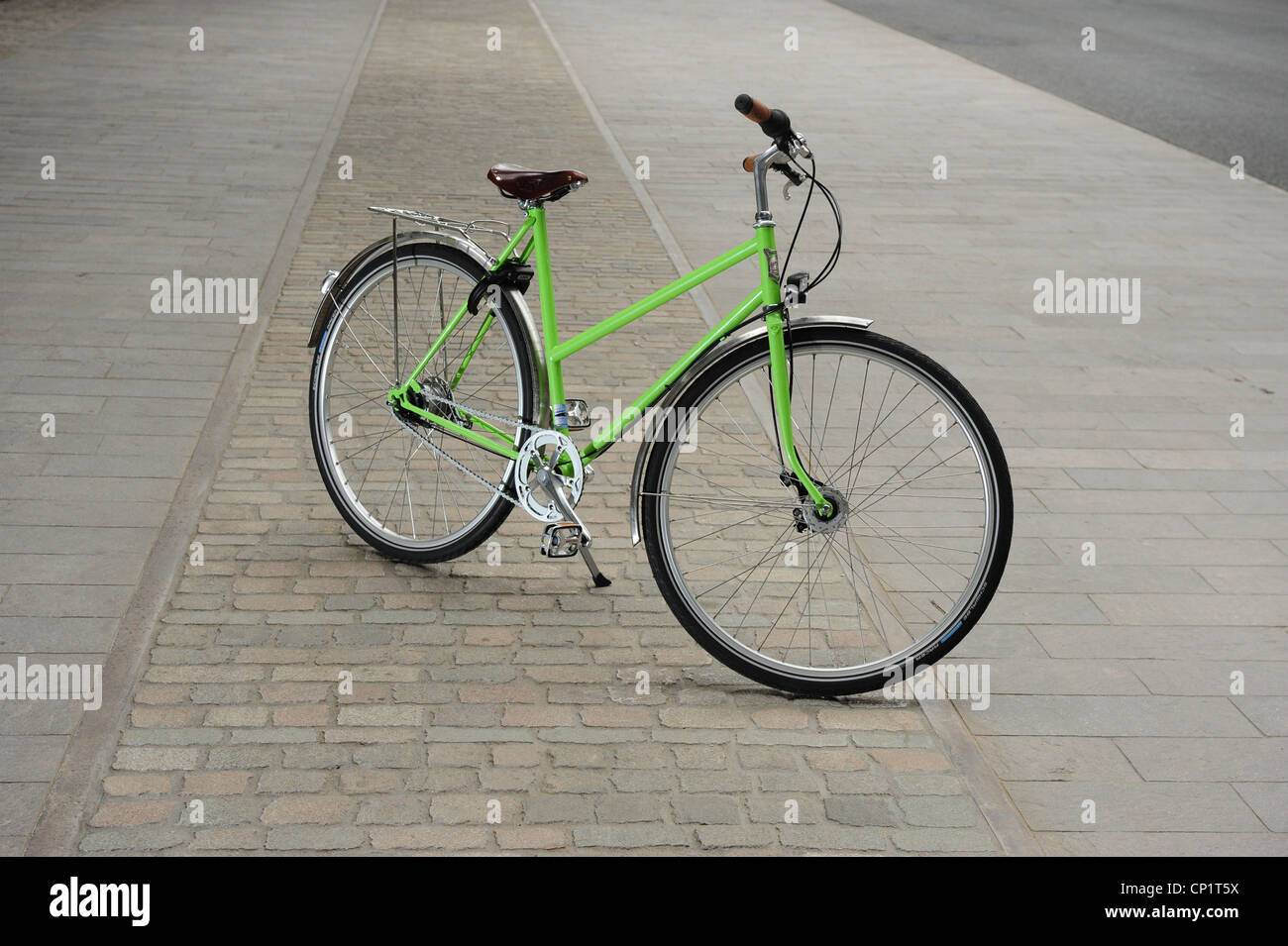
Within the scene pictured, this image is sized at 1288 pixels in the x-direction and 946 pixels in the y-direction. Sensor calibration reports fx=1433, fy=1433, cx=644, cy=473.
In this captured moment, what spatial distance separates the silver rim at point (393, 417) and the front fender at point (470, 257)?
0.05 meters

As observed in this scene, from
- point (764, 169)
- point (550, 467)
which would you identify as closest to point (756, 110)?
point (764, 169)

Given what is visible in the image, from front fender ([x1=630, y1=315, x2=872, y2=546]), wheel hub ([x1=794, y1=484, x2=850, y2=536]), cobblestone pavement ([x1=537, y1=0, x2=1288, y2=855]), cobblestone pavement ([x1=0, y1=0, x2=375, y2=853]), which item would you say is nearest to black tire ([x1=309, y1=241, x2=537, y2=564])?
front fender ([x1=630, y1=315, x2=872, y2=546])

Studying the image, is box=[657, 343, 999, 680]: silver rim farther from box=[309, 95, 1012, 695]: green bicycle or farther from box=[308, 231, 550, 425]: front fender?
box=[308, 231, 550, 425]: front fender

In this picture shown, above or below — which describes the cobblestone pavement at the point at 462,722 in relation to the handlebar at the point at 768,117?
below

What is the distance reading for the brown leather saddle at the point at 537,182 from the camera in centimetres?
432

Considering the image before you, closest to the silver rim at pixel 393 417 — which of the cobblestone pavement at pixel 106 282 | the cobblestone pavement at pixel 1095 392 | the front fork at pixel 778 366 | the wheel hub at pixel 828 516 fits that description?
the cobblestone pavement at pixel 106 282

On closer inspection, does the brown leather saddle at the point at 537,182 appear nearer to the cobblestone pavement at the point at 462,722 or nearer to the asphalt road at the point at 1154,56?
the cobblestone pavement at the point at 462,722

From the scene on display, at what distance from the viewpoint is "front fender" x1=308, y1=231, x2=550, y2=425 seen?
4539 mm

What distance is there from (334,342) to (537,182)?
1111 millimetres

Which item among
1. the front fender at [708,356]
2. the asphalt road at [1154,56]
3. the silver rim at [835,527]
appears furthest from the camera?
the asphalt road at [1154,56]

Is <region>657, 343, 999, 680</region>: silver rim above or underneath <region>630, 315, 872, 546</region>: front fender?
underneath

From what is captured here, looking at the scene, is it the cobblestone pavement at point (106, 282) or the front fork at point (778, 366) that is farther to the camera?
the cobblestone pavement at point (106, 282)

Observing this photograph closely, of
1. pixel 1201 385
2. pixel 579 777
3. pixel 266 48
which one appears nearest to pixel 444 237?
pixel 579 777

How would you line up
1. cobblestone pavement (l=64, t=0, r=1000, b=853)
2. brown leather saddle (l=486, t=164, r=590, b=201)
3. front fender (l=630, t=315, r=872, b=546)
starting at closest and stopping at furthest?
cobblestone pavement (l=64, t=0, r=1000, b=853) < front fender (l=630, t=315, r=872, b=546) < brown leather saddle (l=486, t=164, r=590, b=201)
